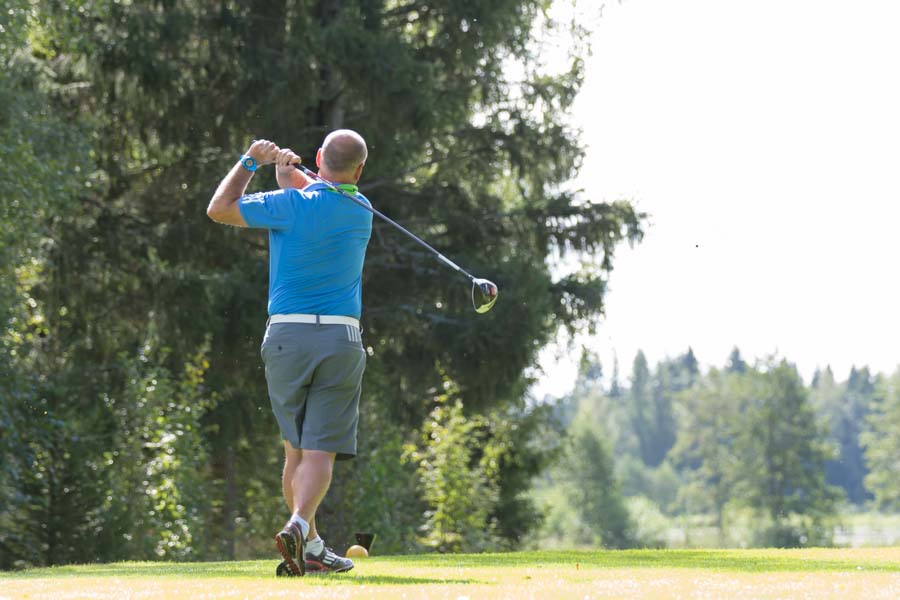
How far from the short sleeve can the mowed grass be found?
1632 mm

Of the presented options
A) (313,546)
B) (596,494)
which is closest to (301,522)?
(313,546)

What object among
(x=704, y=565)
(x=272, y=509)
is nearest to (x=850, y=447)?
(x=272, y=509)

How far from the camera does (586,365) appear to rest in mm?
19375

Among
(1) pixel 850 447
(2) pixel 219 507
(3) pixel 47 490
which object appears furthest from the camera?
(1) pixel 850 447

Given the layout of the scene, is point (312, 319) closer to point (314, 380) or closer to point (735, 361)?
point (314, 380)

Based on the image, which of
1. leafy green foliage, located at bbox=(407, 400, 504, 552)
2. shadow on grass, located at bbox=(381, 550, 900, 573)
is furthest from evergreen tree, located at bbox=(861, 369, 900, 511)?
shadow on grass, located at bbox=(381, 550, 900, 573)

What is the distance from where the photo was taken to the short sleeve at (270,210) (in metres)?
6.63

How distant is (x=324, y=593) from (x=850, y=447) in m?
156

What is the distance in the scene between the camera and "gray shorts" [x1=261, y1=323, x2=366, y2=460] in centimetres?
660

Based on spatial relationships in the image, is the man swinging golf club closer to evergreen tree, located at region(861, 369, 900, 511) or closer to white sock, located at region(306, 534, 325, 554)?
white sock, located at region(306, 534, 325, 554)

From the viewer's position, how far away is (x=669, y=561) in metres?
8.02

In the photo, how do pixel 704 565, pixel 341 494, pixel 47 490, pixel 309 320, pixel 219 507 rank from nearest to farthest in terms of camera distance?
1. pixel 309 320
2. pixel 704 565
3. pixel 47 490
4. pixel 341 494
5. pixel 219 507

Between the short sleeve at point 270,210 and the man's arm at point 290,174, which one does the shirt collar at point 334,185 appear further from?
the man's arm at point 290,174

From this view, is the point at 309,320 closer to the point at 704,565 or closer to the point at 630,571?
the point at 630,571
